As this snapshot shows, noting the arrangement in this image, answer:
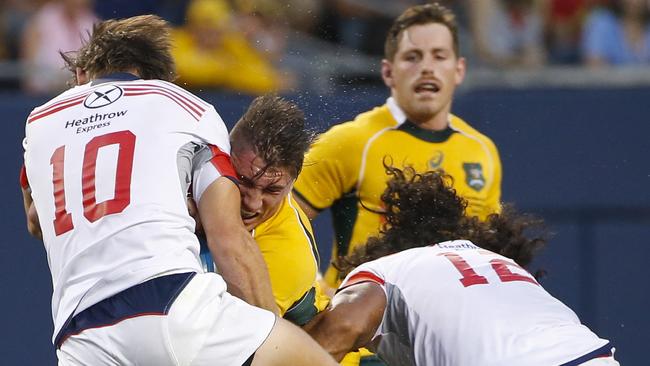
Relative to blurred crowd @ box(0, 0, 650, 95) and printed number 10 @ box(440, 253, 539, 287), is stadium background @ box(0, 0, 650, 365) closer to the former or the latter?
blurred crowd @ box(0, 0, 650, 95)

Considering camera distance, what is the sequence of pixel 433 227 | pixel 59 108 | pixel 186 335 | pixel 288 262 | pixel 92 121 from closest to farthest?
pixel 186 335
pixel 92 121
pixel 59 108
pixel 288 262
pixel 433 227

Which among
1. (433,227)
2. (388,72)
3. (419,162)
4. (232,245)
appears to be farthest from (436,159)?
(232,245)

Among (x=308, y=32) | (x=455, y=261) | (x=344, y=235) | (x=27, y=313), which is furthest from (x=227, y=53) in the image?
(x=455, y=261)

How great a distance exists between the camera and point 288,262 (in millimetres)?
4266

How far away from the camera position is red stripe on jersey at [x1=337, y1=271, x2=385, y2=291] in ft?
13.2

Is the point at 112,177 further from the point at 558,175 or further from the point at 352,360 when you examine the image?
the point at 558,175

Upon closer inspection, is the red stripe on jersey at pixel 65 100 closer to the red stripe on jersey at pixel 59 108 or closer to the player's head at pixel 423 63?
the red stripe on jersey at pixel 59 108

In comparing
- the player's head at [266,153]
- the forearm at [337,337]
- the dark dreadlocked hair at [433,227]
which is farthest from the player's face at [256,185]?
the dark dreadlocked hair at [433,227]

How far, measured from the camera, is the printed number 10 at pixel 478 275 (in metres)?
3.95

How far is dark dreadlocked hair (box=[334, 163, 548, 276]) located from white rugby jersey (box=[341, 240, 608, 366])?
42cm

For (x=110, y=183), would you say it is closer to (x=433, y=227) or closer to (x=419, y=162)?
(x=433, y=227)

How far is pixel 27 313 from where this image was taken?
26.2ft

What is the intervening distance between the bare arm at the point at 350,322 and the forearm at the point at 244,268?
21 cm

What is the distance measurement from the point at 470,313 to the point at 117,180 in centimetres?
127
